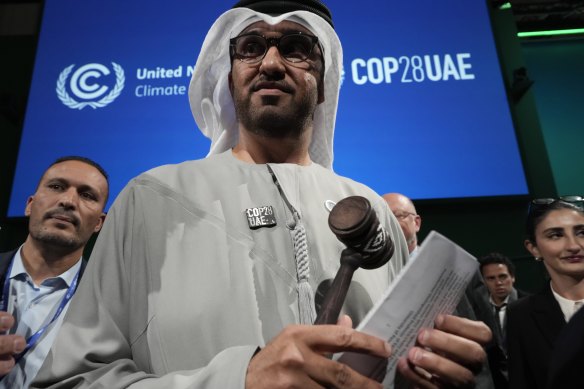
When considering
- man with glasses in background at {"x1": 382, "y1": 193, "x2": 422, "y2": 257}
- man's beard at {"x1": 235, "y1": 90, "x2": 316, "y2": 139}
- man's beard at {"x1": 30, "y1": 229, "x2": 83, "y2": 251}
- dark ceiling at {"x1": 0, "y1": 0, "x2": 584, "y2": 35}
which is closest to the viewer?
man's beard at {"x1": 235, "y1": 90, "x2": 316, "y2": 139}

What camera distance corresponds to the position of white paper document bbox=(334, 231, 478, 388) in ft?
2.01

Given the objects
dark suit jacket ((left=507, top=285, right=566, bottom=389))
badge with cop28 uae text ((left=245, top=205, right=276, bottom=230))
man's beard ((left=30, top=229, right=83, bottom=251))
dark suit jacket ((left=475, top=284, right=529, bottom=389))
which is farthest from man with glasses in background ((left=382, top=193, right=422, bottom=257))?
badge with cop28 uae text ((left=245, top=205, right=276, bottom=230))

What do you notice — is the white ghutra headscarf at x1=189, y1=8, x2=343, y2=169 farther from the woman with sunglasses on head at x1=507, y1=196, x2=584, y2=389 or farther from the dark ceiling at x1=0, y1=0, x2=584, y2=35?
the dark ceiling at x1=0, y1=0, x2=584, y2=35

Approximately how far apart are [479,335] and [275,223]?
0.44 meters

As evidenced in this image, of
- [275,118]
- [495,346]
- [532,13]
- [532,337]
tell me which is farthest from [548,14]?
[275,118]

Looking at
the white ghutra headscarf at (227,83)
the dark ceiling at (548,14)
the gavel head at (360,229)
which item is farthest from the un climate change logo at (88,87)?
the dark ceiling at (548,14)

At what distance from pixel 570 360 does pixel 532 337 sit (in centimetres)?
178

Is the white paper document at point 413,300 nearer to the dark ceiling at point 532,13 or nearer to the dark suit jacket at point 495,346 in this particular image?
the dark suit jacket at point 495,346

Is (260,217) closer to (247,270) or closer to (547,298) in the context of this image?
(247,270)

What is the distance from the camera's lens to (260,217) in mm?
953

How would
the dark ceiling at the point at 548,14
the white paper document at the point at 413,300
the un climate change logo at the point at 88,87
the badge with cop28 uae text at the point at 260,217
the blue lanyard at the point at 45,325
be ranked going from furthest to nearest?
the dark ceiling at the point at 548,14 → the un climate change logo at the point at 88,87 → the blue lanyard at the point at 45,325 → the badge with cop28 uae text at the point at 260,217 → the white paper document at the point at 413,300

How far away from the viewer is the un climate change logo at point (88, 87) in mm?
4090

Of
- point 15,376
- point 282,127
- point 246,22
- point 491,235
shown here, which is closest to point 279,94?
point 282,127

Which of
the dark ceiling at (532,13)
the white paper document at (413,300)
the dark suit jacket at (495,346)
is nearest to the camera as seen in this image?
the white paper document at (413,300)
